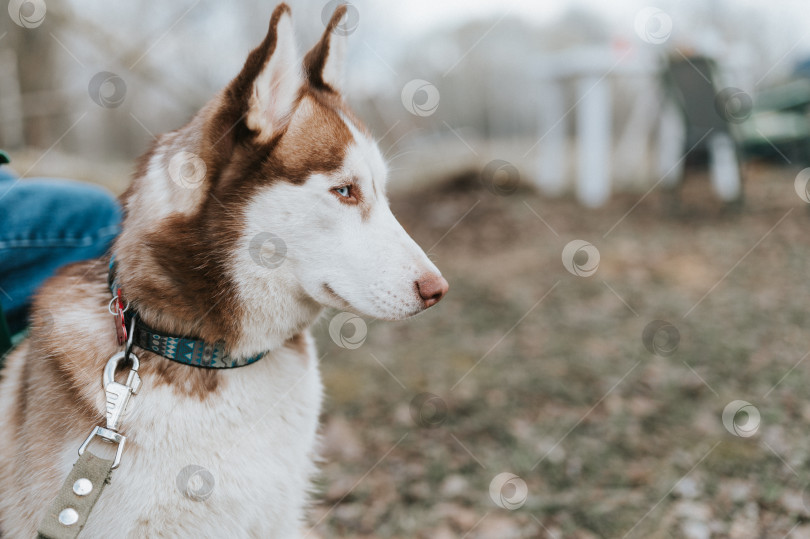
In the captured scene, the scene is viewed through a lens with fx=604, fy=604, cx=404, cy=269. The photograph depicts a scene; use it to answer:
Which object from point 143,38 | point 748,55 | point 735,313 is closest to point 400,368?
point 735,313

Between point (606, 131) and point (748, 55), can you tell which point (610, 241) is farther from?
point (748, 55)

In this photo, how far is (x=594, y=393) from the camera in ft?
13.8

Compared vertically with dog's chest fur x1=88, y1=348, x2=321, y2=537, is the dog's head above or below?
above

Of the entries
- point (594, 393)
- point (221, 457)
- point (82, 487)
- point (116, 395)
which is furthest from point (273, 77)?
point (594, 393)

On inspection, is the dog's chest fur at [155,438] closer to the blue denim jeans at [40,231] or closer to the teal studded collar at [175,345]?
the teal studded collar at [175,345]

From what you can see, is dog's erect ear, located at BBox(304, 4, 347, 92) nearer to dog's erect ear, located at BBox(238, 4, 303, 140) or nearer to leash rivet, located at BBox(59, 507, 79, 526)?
dog's erect ear, located at BBox(238, 4, 303, 140)

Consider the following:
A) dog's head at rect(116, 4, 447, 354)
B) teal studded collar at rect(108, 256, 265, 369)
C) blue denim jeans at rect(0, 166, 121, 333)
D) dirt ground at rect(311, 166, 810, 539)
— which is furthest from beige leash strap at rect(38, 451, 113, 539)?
dirt ground at rect(311, 166, 810, 539)

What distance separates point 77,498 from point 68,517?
45 mm

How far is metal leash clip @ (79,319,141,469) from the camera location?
1558 millimetres

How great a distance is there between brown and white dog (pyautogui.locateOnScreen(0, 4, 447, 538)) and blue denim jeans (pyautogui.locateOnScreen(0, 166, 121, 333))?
0.60 meters

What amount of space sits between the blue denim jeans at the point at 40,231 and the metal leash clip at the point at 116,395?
726 millimetres

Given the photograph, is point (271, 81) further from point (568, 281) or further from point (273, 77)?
point (568, 281)

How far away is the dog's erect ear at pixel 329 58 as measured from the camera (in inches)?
78.1

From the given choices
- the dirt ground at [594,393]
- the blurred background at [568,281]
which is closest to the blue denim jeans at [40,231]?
the blurred background at [568,281]
